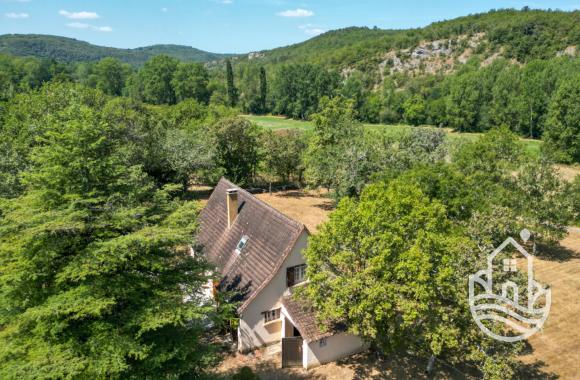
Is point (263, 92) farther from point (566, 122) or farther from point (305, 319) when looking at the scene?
point (305, 319)

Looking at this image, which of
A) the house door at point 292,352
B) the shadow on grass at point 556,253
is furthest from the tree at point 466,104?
the house door at point 292,352

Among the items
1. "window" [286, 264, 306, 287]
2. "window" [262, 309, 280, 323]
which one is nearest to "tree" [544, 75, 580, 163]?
"window" [286, 264, 306, 287]

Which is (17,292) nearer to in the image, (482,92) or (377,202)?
(377,202)

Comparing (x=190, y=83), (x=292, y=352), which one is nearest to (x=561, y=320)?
(x=292, y=352)

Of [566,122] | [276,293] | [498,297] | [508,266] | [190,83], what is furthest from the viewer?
[190,83]

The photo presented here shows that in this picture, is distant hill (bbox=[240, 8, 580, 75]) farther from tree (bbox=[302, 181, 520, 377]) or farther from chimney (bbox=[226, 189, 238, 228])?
tree (bbox=[302, 181, 520, 377])

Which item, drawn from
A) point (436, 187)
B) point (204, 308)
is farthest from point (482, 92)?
point (204, 308)

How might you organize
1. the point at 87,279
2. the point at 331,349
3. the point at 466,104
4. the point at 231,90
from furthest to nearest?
1. the point at 231,90
2. the point at 466,104
3. the point at 331,349
4. the point at 87,279
